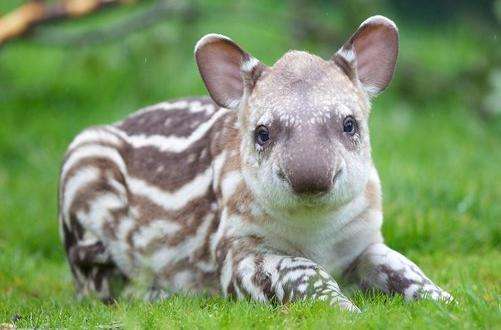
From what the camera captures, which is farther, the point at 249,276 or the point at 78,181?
the point at 78,181

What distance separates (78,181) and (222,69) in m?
1.76

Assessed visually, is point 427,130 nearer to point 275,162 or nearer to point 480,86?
point 480,86

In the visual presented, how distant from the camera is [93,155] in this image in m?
9.27

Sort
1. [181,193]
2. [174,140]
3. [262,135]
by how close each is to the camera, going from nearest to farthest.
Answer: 1. [262,135]
2. [181,193]
3. [174,140]

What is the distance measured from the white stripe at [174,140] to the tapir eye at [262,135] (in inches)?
47.4

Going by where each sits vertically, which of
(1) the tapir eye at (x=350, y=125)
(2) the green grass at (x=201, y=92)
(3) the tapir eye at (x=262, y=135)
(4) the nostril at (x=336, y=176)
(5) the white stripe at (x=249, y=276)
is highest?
(1) the tapir eye at (x=350, y=125)

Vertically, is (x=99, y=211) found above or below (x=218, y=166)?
below

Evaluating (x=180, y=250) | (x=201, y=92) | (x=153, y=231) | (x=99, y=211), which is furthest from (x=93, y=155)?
(x=201, y=92)

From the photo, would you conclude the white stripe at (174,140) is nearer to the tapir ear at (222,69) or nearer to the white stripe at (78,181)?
the white stripe at (78,181)

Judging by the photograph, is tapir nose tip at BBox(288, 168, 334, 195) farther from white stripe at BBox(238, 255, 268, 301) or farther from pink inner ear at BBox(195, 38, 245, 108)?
pink inner ear at BBox(195, 38, 245, 108)

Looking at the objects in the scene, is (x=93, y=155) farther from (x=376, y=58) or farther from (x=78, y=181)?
(x=376, y=58)

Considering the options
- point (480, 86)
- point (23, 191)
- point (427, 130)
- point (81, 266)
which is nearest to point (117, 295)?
point (81, 266)

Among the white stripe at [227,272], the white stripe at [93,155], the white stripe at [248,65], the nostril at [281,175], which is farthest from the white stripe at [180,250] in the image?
the nostril at [281,175]

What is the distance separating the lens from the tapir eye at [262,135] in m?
7.33
